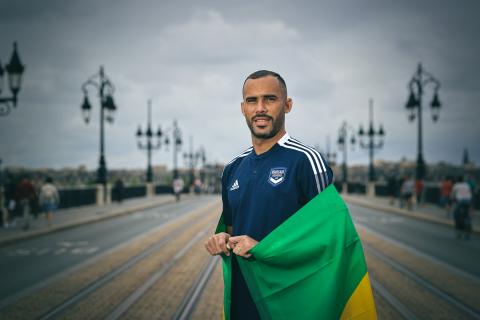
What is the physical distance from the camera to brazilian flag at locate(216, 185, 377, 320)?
2.28 m

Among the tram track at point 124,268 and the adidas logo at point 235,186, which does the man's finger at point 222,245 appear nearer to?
the adidas logo at point 235,186

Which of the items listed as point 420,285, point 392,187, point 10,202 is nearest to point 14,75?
point 10,202

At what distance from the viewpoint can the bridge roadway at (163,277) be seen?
6.46m

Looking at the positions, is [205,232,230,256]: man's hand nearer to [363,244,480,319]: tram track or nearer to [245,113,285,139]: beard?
[245,113,285,139]: beard

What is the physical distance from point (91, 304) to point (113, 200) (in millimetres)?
30683

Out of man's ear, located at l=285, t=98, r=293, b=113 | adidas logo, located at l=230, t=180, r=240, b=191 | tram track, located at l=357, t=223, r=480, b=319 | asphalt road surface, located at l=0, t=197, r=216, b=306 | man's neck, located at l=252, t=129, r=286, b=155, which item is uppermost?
man's ear, located at l=285, t=98, r=293, b=113

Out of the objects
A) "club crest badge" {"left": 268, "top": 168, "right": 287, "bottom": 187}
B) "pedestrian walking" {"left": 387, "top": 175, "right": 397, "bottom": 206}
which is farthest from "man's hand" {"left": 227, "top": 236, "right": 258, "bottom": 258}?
"pedestrian walking" {"left": 387, "top": 175, "right": 397, "bottom": 206}

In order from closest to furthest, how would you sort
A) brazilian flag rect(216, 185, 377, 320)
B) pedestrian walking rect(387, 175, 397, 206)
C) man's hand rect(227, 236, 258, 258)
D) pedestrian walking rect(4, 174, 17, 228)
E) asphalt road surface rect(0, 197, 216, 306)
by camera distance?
brazilian flag rect(216, 185, 377, 320) < man's hand rect(227, 236, 258, 258) < asphalt road surface rect(0, 197, 216, 306) < pedestrian walking rect(4, 174, 17, 228) < pedestrian walking rect(387, 175, 397, 206)

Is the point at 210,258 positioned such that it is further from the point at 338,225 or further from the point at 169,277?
the point at 338,225

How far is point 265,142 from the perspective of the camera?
106 inches

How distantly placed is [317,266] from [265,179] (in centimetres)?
53

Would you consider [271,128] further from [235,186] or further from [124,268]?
[124,268]

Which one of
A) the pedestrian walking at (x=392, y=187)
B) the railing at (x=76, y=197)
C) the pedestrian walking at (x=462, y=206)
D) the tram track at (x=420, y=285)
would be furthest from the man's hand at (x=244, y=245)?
the pedestrian walking at (x=392, y=187)

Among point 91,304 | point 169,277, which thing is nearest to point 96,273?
point 169,277
